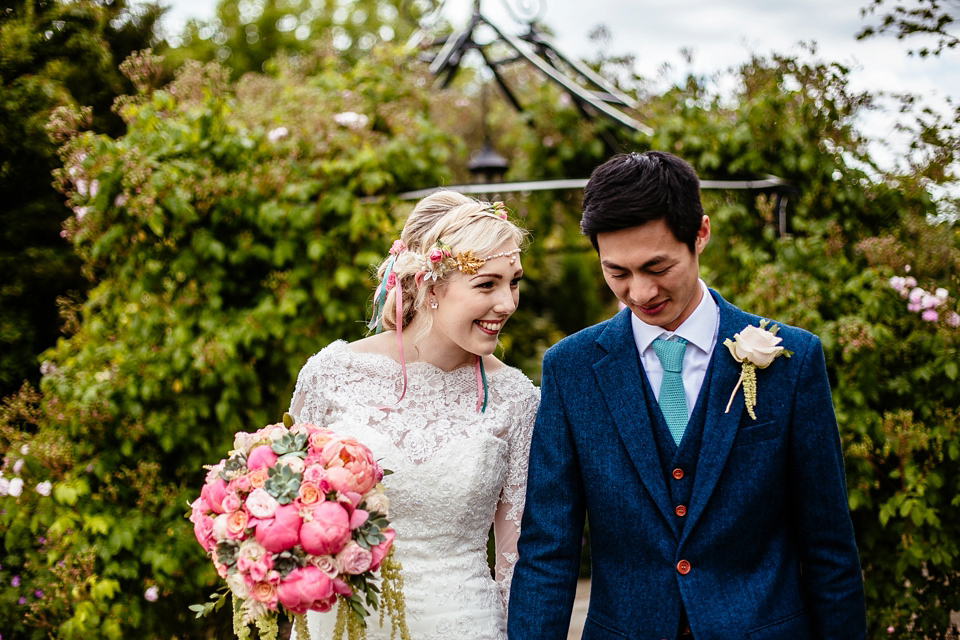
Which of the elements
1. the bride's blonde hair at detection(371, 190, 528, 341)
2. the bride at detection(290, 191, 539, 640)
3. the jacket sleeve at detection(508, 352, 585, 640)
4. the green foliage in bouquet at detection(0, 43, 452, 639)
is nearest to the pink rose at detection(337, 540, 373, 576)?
the jacket sleeve at detection(508, 352, 585, 640)

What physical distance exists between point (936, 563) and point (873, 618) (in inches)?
15.7

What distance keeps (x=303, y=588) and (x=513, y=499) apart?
1029 millimetres

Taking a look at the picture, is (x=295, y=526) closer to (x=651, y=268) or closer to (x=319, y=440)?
(x=319, y=440)

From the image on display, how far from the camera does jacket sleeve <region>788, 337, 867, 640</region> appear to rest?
187 centimetres

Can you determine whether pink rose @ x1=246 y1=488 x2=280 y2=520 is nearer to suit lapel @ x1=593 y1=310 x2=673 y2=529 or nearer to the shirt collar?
suit lapel @ x1=593 y1=310 x2=673 y2=529

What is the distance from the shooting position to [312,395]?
274cm

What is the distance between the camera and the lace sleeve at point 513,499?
2.62m

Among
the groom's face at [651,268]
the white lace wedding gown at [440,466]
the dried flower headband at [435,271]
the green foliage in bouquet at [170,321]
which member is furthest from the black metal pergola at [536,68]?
the groom's face at [651,268]

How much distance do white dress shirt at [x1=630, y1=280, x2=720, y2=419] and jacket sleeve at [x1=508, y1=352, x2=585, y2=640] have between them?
27 centimetres

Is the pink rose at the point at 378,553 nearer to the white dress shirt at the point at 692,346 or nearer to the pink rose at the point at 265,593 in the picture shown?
the pink rose at the point at 265,593

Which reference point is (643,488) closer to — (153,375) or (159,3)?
(153,375)

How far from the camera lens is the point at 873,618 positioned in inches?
131

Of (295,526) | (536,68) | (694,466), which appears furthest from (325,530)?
(536,68)

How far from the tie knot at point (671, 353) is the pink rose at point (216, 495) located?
119 centimetres
